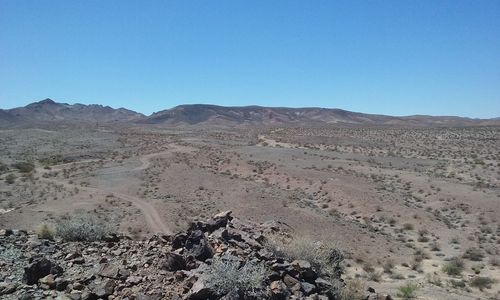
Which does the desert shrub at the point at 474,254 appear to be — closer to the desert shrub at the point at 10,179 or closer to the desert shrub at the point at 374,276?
the desert shrub at the point at 374,276

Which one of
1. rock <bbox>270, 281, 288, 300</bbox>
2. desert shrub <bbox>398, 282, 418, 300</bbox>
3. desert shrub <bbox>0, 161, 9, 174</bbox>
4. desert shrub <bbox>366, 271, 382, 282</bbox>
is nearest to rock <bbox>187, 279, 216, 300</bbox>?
rock <bbox>270, 281, 288, 300</bbox>

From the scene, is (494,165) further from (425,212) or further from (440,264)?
(440,264)

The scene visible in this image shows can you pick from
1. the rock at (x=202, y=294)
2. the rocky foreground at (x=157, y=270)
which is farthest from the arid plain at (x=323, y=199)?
the rock at (x=202, y=294)

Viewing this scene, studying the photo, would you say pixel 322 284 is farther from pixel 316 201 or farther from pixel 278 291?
pixel 316 201

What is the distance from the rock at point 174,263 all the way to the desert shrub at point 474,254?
13.6 meters

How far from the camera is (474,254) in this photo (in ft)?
61.7

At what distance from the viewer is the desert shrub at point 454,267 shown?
52.1 ft

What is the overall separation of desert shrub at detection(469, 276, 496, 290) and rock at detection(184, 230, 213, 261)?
9077 mm

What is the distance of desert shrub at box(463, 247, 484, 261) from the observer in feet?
60.2

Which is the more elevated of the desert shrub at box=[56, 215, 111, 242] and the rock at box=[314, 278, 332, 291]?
the desert shrub at box=[56, 215, 111, 242]

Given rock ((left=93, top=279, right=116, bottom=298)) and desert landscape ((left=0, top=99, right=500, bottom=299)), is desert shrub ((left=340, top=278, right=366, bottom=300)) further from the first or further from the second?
rock ((left=93, top=279, right=116, bottom=298))

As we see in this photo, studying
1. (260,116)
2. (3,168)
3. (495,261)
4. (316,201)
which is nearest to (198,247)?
(495,261)

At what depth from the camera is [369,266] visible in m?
16.6

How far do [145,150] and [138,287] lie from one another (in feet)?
179
